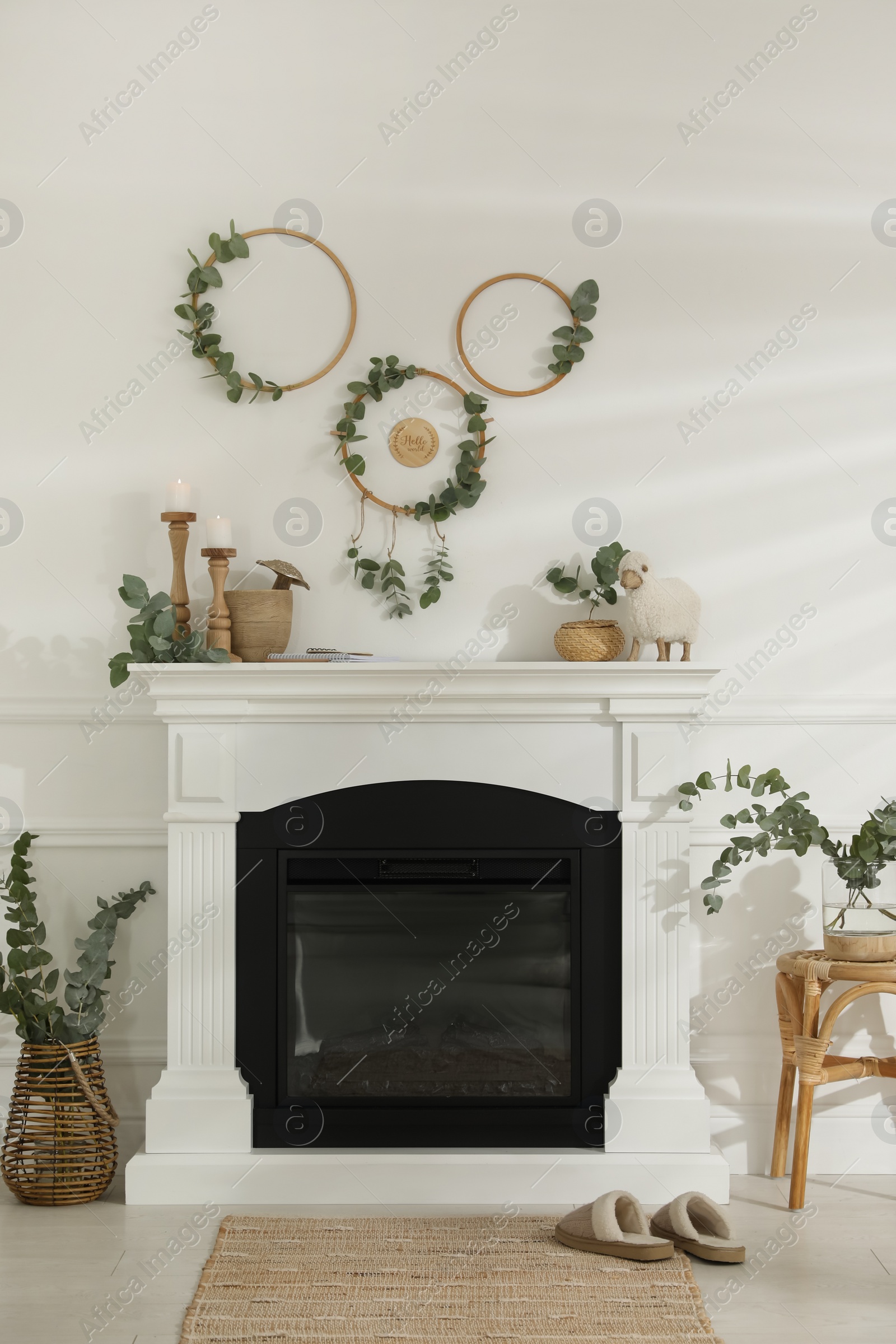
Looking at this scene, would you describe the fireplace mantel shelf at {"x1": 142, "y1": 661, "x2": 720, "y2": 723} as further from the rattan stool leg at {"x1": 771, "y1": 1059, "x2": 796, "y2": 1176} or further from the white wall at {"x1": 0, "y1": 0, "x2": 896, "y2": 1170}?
the rattan stool leg at {"x1": 771, "y1": 1059, "x2": 796, "y2": 1176}

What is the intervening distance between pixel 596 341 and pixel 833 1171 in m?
2.22

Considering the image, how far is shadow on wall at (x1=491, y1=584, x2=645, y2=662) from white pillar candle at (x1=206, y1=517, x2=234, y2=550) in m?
0.70

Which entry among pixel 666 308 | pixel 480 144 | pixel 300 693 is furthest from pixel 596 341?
pixel 300 693

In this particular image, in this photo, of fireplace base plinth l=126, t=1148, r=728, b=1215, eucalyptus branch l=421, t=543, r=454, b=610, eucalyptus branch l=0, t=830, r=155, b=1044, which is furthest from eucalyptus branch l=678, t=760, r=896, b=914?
eucalyptus branch l=0, t=830, r=155, b=1044

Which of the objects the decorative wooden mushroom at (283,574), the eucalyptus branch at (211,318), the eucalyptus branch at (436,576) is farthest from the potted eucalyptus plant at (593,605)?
the eucalyptus branch at (211,318)

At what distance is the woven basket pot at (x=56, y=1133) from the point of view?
2.55m

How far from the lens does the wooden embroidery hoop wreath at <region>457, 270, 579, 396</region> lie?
2871 mm

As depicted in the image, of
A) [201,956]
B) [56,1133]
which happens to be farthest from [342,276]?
[56,1133]

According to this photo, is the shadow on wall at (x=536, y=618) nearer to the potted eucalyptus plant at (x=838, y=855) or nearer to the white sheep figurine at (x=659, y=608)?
the white sheep figurine at (x=659, y=608)

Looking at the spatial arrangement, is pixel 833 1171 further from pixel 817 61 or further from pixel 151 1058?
pixel 817 61

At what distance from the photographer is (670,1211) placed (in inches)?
91.9

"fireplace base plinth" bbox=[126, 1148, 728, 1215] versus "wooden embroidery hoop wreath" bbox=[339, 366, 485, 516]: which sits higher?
"wooden embroidery hoop wreath" bbox=[339, 366, 485, 516]

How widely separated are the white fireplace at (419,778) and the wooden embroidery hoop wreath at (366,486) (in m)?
0.49

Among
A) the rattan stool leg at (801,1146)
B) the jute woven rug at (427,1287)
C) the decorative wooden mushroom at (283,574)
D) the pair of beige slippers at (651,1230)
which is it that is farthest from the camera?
the decorative wooden mushroom at (283,574)
